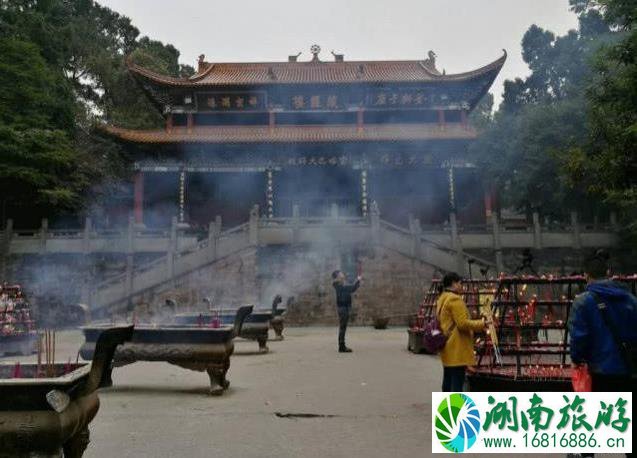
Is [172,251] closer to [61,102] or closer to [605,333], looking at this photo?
[61,102]

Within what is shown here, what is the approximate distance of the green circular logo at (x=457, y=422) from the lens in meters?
3.46

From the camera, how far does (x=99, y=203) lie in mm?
27234

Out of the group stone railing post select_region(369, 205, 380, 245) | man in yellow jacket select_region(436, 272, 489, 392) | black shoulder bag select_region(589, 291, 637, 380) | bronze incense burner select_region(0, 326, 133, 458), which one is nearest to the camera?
bronze incense burner select_region(0, 326, 133, 458)

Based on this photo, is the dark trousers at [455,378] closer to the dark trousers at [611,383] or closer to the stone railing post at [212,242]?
the dark trousers at [611,383]

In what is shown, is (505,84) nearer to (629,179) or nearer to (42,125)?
A: (629,179)

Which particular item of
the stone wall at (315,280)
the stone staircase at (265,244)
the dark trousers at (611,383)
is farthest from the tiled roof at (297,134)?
the dark trousers at (611,383)

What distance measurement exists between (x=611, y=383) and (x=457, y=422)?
3.19 ft

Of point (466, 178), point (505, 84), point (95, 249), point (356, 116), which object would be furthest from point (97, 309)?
point (505, 84)

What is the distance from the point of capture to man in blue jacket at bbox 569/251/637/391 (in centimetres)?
305

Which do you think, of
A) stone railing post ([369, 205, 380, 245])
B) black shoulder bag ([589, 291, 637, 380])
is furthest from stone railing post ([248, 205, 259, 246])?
black shoulder bag ([589, 291, 637, 380])

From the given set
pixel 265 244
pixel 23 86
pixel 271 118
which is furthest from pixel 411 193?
pixel 23 86

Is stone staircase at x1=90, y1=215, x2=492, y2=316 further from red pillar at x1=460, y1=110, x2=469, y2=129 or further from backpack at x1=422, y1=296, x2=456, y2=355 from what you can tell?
backpack at x1=422, y1=296, x2=456, y2=355

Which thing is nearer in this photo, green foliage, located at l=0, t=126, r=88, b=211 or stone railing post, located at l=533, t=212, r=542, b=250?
stone railing post, located at l=533, t=212, r=542, b=250

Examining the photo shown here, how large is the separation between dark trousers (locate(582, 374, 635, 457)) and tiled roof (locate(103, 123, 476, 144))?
20580mm
